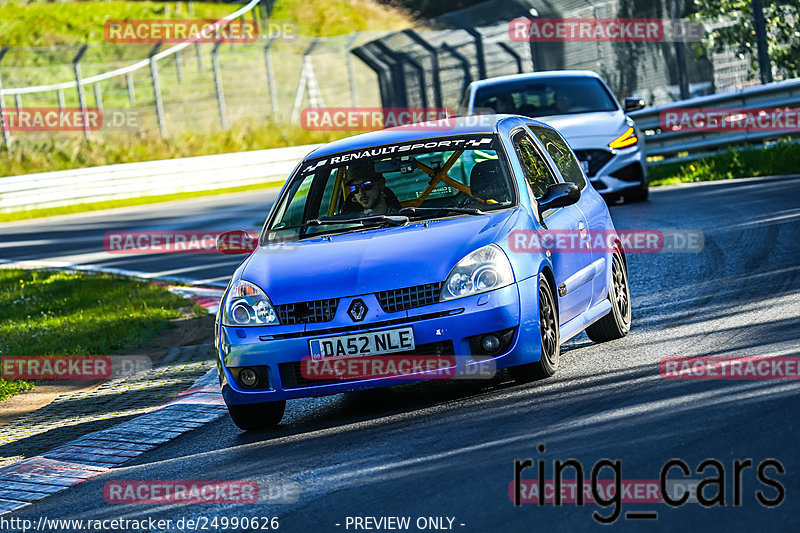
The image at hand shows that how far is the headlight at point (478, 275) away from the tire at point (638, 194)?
10.3 meters

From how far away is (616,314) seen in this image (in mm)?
8250

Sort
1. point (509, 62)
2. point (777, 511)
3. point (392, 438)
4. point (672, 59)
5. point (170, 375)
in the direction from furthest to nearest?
point (509, 62) < point (672, 59) < point (170, 375) < point (392, 438) < point (777, 511)

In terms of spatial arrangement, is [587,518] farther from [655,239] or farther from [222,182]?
[222,182]

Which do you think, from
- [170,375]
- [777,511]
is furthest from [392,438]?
[170,375]

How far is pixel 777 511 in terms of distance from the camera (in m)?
4.29

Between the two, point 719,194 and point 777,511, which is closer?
Result: point 777,511

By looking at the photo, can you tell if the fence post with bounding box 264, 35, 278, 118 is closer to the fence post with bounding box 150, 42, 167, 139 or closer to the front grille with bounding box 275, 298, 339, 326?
the fence post with bounding box 150, 42, 167, 139

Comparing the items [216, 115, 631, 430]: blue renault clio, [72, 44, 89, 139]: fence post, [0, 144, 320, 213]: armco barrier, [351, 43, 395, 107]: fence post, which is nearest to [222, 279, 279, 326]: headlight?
[216, 115, 631, 430]: blue renault clio

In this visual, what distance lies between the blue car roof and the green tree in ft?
46.7

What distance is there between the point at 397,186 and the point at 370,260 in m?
1.12

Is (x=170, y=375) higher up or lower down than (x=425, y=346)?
lower down

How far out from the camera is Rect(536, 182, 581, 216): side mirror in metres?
7.48

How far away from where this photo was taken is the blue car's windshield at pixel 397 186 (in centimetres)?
751

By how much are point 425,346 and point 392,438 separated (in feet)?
1.89
